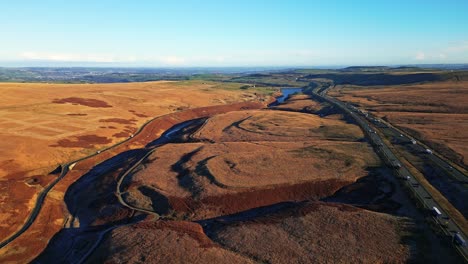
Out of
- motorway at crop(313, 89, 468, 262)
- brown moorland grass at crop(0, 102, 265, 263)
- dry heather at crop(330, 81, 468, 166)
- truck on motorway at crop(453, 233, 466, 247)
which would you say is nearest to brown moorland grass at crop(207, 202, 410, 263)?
motorway at crop(313, 89, 468, 262)

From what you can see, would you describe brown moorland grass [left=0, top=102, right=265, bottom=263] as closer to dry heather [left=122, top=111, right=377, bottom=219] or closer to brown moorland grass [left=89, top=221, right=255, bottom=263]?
dry heather [left=122, top=111, right=377, bottom=219]

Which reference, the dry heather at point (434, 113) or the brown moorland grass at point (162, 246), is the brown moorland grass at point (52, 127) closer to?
the brown moorland grass at point (162, 246)

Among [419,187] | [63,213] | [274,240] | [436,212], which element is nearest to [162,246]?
[274,240]

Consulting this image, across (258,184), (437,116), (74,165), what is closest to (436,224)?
(258,184)

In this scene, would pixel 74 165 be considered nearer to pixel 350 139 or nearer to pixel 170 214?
pixel 170 214

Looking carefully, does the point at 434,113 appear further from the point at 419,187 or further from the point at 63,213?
the point at 63,213

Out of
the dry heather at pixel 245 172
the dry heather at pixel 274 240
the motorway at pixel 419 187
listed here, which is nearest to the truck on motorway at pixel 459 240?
the motorway at pixel 419 187

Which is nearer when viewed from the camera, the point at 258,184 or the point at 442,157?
the point at 258,184
